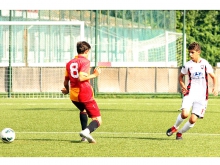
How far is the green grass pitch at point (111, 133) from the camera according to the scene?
10891 millimetres

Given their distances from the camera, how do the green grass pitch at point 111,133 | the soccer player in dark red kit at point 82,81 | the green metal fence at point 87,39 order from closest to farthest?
1. the green grass pitch at point 111,133
2. the soccer player in dark red kit at point 82,81
3. the green metal fence at point 87,39

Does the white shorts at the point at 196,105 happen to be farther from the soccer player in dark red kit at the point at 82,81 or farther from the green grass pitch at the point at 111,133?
the soccer player in dark red kit at the point at 82,81

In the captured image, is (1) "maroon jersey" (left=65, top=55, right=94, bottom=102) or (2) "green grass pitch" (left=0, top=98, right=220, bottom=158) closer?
(2) "green grass pitch" (left=0, top=98, right=220, bottom=158)

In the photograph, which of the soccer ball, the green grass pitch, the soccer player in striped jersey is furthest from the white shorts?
the soccer ball

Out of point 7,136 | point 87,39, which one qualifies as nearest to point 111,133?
point 7,136

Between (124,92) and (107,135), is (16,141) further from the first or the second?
(124,92)

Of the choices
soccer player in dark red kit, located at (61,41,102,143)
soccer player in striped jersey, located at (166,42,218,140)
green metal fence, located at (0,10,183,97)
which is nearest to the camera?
soccer player in dark red kit, located at (61,41,102,143)

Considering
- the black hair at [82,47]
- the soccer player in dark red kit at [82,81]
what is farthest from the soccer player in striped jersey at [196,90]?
the black hair at [82,47]

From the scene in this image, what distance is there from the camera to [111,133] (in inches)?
574

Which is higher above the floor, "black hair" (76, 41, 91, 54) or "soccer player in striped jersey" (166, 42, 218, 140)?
"black hair" (76, 41, 91, 54)

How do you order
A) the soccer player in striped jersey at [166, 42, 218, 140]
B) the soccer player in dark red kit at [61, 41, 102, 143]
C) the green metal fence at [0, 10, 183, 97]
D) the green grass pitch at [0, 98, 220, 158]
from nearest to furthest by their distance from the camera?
the green grass pitch at [0, 98, 220, 158] < the soccer player in dark red kit at [61, 41, 102, 143] < the soccer player in striped jersey at [166, 42, 218, 140] < the green metal fence at [0, 10, 183, 97]

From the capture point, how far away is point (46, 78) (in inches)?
1188

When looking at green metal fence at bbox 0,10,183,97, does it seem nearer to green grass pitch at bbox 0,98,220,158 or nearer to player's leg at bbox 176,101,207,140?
green grass pitch at bbox 0,98,220,158

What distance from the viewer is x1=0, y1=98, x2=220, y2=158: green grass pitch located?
10.9 meters
